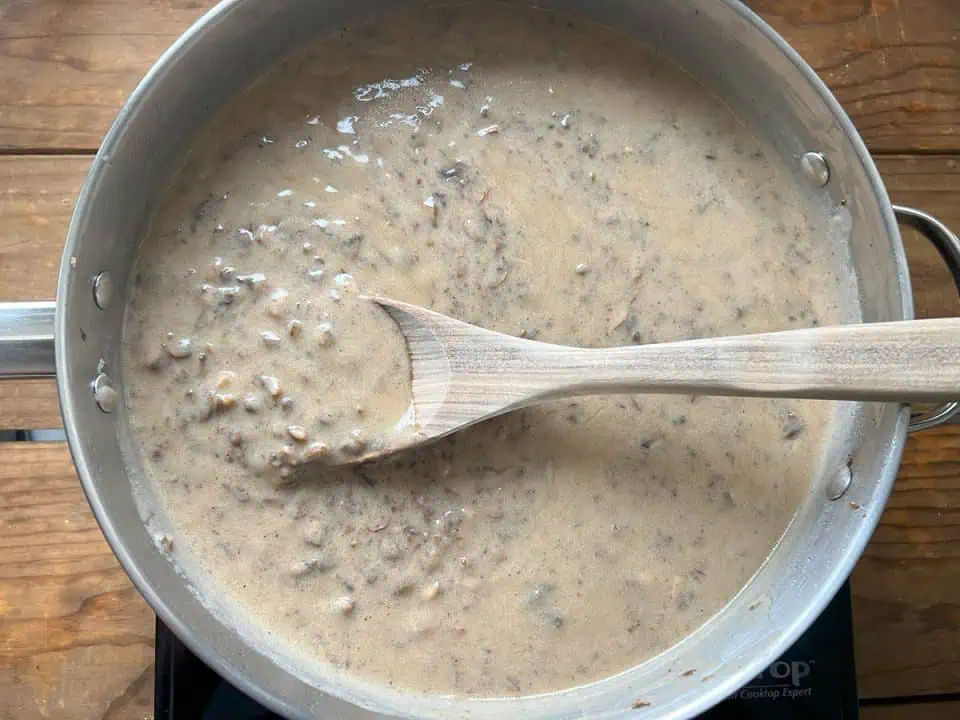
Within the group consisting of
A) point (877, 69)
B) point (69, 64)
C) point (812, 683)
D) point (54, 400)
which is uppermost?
point (69, 64)

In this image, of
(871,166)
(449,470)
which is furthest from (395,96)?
(871,166)

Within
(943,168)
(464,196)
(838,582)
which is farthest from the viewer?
(943,168)

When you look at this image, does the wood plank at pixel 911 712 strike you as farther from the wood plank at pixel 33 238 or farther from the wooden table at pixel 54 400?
the wood plank at pixel 33 238

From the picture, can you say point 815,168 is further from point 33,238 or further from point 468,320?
point 33,238

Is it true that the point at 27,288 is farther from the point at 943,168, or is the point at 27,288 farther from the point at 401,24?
the point at 943,168

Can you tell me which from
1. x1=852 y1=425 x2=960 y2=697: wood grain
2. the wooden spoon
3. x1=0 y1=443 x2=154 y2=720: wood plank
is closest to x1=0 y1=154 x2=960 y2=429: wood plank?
x1=0 y1=443 x2=154 y2=720: wood plank

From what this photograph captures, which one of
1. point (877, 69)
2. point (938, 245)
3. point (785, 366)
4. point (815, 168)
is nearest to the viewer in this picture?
point (785, 366)

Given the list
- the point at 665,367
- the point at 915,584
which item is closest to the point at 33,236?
the point at 665,367

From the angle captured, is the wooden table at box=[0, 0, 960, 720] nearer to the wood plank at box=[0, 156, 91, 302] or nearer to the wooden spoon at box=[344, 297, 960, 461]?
the wood plank at box=[0, 156, 91, 302]
